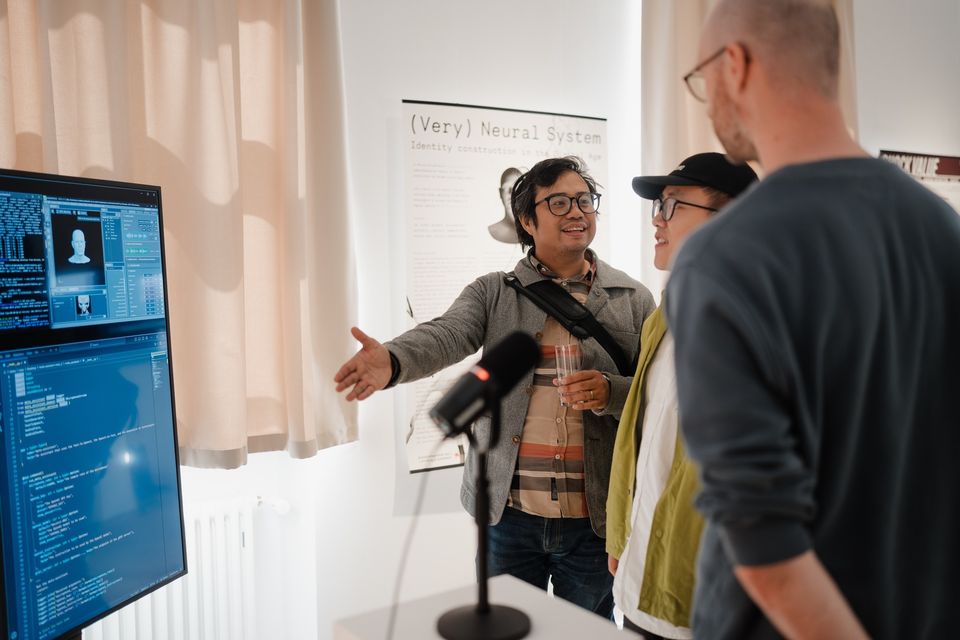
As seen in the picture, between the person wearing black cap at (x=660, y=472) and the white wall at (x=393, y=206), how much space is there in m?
1.07

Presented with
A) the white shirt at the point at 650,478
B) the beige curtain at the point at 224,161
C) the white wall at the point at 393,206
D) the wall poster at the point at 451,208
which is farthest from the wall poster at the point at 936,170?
the beige curtain at the point at 224,161

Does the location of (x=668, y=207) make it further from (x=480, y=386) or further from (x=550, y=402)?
(x=480, y=386)

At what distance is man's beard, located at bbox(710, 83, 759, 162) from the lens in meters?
Answer: 1.02

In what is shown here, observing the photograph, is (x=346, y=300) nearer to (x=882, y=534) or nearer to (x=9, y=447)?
(x=9, y=447)

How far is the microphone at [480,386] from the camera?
3.21 ft

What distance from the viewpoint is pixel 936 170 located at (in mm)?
4141

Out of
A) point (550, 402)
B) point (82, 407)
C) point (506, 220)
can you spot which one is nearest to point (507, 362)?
point (82, 407)

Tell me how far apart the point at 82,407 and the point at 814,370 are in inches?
53.0

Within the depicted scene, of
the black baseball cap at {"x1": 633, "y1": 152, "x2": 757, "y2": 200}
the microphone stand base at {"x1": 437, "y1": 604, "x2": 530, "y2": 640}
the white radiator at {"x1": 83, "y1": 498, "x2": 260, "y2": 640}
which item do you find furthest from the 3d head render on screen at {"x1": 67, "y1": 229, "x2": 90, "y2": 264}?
the black baseball cap at {"x1": 633, "y1": 152, "x2": 757, "y2": 200}

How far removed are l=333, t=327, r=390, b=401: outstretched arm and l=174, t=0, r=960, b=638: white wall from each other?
85 cm

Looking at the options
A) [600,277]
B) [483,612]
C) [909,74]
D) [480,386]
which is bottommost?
[483,612]

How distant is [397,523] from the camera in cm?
277

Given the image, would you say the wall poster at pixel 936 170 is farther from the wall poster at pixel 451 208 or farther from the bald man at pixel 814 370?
the bald man at pixel 814 370

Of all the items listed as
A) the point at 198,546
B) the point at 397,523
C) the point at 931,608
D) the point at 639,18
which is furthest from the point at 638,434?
the point at 639,18
